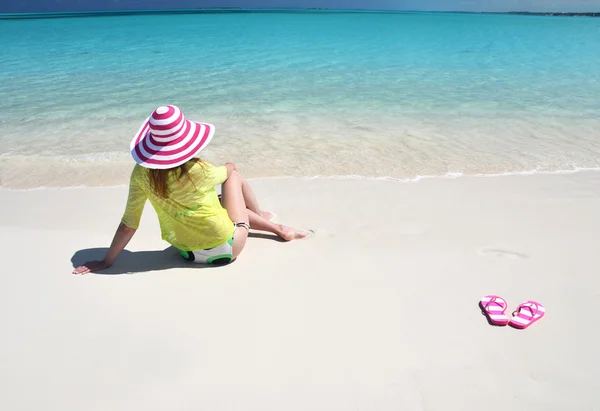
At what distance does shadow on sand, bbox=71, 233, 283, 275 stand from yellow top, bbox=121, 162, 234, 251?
20 cm

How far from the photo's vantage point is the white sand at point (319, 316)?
2086mm

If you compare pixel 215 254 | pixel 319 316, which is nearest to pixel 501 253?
pixel 319 316

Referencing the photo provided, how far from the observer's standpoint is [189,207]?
2.95 metres

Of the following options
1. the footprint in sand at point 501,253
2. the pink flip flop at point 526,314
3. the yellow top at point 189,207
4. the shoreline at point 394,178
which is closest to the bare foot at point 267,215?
the yellow top at point 189,207

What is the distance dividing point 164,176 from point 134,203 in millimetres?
324

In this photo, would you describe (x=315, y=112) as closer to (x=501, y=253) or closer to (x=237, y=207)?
(x=237, y=207)

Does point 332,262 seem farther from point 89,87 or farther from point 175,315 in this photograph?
point 89,87

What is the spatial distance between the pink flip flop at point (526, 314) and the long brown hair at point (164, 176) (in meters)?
2.09

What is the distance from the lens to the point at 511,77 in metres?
11.9

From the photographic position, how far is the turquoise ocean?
18.7ft

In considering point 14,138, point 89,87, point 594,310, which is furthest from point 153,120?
A: point 89,87

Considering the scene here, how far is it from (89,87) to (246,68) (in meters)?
4.51

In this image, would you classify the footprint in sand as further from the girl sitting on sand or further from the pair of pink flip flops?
the girl sitting on sand

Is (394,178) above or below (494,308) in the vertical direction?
below
